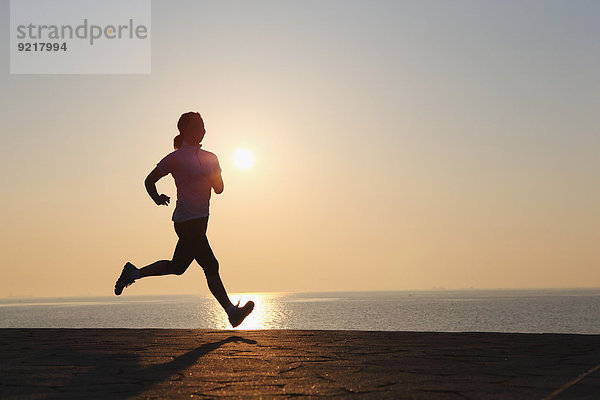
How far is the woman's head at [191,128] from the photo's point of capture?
7.45 meters

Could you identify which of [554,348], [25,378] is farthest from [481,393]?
[25,378]

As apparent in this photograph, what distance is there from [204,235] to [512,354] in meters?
3.40

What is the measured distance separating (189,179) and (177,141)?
599 mm

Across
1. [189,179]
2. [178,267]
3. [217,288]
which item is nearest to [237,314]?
[217,288]

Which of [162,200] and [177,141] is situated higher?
[177,141]

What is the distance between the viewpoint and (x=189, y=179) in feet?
23.9

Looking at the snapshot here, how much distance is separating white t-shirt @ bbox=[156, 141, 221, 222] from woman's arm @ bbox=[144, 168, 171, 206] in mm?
66

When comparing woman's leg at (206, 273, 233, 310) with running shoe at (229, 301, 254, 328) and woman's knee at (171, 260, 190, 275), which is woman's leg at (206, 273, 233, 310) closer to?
running shoe at (229, 301, 254, 328)

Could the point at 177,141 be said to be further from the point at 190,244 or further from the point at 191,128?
the point at 190,244

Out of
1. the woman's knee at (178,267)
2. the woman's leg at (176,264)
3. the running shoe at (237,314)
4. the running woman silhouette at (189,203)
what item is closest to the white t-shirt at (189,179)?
the running woman silhouette at (189,203)

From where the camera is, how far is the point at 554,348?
5609 mm

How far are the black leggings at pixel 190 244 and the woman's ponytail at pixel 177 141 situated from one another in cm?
90

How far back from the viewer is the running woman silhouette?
723 centimetres

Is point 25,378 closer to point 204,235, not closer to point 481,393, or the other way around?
point 481,393
